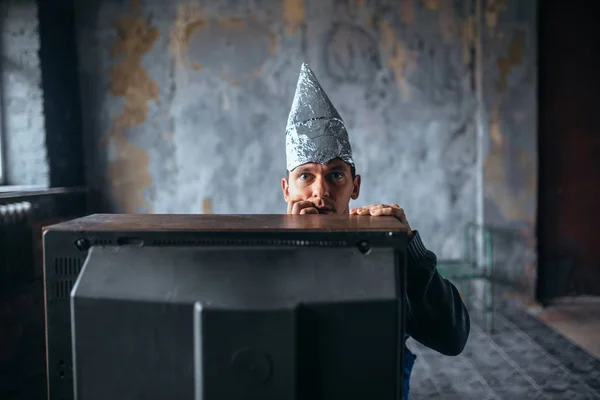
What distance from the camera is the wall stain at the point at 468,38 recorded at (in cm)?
354

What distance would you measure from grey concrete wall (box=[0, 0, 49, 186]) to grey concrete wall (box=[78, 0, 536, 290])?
456mm

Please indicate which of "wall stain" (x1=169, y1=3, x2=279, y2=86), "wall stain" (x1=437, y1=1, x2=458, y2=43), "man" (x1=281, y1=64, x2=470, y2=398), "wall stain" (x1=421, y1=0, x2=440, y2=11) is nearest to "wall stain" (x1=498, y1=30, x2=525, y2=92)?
"wall stain" (x1=437, y1=1, x2=458, y2=43)

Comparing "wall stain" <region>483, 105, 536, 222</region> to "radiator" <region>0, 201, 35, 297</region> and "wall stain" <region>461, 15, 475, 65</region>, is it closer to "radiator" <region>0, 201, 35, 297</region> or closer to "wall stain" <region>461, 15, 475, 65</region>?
"wall stain" <region>461, 15, 475, 65</region>

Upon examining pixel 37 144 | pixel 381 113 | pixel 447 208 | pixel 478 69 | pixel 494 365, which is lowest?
pixel 494 365

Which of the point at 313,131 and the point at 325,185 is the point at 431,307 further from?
the point at 313,131

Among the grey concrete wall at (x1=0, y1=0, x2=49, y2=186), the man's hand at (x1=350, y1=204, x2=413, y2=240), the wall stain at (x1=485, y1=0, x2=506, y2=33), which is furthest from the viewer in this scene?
the wall stain at (x1=485, y1=0, x2=506, y2=33)

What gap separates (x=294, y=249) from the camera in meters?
0.61

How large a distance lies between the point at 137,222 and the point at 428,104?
10.5 ft

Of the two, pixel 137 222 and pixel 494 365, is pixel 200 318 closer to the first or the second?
pixel 137 222

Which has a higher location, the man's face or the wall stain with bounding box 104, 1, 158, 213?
the wall stain with bounding box 104, 1, 158, 213

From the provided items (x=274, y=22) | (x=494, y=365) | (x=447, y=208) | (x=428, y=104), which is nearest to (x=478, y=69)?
(x=428, y=104)

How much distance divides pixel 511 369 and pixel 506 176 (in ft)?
5.07

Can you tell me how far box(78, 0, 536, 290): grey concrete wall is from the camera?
3527 mm

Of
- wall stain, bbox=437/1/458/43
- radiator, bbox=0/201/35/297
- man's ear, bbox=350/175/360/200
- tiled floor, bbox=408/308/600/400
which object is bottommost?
tiled floor, bbox=408/308/600/400
